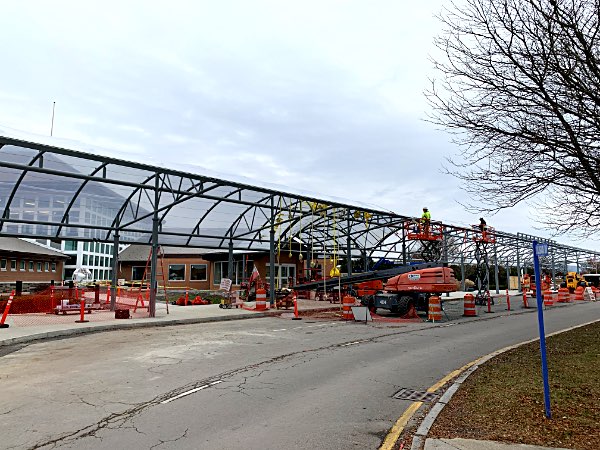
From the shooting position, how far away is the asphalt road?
5129mm

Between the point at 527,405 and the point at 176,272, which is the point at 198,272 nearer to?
the point at 176,272

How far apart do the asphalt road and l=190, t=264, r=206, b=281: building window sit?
29195 mm

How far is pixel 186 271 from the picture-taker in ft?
142

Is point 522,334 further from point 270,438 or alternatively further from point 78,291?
point 78,291

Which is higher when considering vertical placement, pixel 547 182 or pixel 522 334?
pixel 547 182

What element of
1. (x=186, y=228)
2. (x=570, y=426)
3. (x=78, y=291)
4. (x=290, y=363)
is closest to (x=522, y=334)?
(x=290, y=363)

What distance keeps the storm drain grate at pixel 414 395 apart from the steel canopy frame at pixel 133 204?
13150 millimetres

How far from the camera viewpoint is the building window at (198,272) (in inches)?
1686

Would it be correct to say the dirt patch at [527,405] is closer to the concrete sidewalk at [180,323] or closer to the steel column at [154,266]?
the concrete sidewalk at [180,323]

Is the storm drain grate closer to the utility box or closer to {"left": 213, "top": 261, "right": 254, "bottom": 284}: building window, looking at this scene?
the utility box

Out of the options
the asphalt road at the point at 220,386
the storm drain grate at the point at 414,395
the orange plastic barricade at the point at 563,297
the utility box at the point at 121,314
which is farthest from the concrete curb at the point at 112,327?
the orange plastic barricade at the point at 563,297

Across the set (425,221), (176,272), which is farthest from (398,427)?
(176,272)

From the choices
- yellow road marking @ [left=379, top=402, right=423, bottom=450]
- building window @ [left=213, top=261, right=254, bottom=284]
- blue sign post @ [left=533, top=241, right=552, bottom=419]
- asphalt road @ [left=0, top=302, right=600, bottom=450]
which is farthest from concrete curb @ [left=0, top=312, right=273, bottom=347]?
building window @ [left=213, top=261, right=254, bottom=284]

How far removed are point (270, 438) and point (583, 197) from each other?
8104 mm
